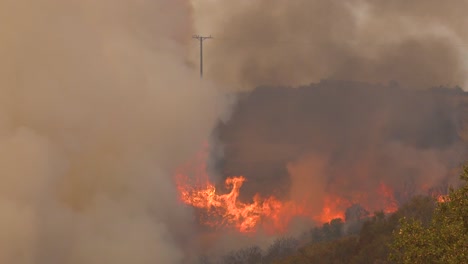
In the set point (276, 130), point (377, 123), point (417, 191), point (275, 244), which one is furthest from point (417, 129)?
point (275, 244)

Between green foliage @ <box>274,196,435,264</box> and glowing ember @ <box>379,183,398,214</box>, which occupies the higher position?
glowing ember @ <box>379,183,398,214</box>

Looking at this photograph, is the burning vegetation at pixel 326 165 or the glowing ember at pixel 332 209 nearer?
the burning vegetation at pixel 326 165

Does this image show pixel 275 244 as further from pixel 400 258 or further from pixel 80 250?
pixel 400 258

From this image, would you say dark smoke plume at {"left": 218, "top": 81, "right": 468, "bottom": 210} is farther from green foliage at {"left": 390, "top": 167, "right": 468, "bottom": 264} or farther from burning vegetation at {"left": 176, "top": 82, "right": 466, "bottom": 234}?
green foliage at {"left": 390, "top": 167, "right": 468, "bottom": 264}

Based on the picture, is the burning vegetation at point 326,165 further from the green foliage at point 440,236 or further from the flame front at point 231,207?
the green foliage at point 440,236

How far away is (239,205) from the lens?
429 ft

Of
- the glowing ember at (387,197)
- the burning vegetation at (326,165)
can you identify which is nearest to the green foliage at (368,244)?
the burning vegetation at (326,165)

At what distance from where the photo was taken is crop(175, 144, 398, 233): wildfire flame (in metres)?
121

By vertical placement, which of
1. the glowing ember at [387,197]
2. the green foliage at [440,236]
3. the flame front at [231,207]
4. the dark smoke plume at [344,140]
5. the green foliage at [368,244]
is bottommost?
the green foliage at [440,236]

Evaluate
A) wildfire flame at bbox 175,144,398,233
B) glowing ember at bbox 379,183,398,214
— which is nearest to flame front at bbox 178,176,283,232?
wildfire flame at bbox 175,144,398,233

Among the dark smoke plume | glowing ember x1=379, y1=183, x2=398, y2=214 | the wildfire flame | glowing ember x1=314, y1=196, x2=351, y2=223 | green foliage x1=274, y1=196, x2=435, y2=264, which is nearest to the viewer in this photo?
green foliage x1=274, y1=196, x2=435, y2=264

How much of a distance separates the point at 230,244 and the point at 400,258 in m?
89.8

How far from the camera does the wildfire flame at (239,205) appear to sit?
4764 inches

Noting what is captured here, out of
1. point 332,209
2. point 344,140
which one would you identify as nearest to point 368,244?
point 332,209
